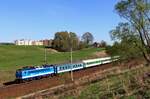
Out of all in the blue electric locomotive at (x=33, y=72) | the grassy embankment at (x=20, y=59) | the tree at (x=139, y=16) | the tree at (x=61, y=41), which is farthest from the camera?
the tree at (x=61, y=41)

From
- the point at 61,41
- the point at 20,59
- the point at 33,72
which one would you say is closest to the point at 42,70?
the point at 33,72

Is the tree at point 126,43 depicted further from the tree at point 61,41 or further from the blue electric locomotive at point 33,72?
the tree at point 61,41

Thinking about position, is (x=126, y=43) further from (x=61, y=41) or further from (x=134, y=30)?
(x=61, y=41)

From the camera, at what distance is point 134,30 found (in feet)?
145

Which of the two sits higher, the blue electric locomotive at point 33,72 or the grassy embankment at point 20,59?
the grassy embankment at point 20,59

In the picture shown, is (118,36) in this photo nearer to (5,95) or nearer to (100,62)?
(5,95)

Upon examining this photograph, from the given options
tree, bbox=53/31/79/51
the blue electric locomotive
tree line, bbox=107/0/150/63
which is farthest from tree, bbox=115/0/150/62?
tree, bbox=53/31/79/51

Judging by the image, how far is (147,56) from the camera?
139 ft

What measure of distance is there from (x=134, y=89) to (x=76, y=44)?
162030mm

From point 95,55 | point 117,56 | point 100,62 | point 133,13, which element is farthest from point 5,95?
point 95,55

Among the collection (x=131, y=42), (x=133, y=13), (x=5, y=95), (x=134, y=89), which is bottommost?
(x=5, y=95)

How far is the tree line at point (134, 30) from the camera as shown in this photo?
43312 millimetres

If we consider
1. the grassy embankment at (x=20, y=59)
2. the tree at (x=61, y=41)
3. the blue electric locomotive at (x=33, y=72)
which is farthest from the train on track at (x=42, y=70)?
the tree at (x=61, y=41)

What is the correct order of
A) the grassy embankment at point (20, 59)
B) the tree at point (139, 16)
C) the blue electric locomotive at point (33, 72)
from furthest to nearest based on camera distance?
the grassy embankment at point (20, 59), the blue electric locomotive at point (33, 72), the tree at point (139, 16)
